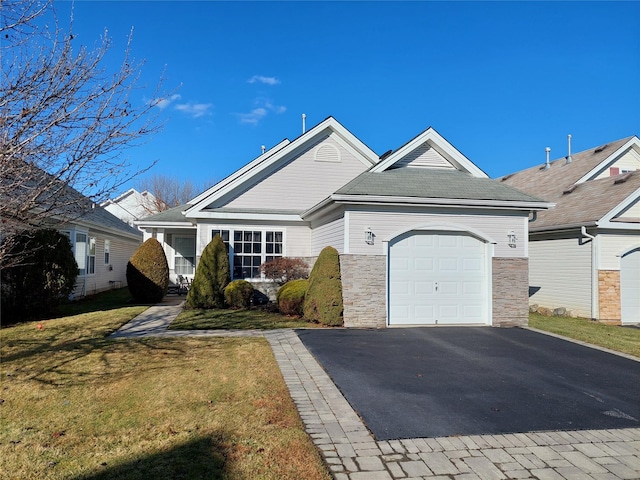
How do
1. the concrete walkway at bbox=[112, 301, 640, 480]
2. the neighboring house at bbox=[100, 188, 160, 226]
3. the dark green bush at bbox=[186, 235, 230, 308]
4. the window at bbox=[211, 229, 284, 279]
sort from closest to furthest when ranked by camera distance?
1. the concrete walkway at bbox=[112, 301, 640, 480]
2. the dark green bush at bbox=[186, 235, 230, 308]
3. the window at bbox=[211, 229, 284, 279]
4. the neighboring house at bbox=[100, 188, 160, 226]

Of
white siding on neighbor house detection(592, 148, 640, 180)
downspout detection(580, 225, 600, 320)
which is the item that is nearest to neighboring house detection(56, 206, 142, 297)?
downspout detection(580, 225, 600, 320)

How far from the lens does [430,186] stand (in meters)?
12.0

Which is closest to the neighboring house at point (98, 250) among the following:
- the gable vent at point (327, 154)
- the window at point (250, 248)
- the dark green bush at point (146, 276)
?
the dark green bush at point (146, 276)

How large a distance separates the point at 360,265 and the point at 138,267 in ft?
28.2

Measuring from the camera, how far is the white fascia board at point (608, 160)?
727 inches

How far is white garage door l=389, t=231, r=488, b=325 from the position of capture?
11242mm

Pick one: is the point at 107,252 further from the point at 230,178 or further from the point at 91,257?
the point at 230,178

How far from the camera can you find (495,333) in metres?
10.5

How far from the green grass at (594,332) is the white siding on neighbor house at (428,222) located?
2323 mm

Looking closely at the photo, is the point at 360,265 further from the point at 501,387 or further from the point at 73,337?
the point at 73,337

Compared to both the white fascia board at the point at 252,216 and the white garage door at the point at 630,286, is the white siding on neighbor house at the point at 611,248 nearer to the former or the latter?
the white garage door at the point at 630,286

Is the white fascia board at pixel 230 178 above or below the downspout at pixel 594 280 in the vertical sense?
above

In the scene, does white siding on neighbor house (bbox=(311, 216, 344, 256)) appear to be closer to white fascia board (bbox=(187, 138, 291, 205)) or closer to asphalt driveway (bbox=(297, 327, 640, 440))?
asphalt driveway (bbox=(297, 327, 640, 440))

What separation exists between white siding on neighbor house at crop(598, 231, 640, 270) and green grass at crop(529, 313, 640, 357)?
1962mm
